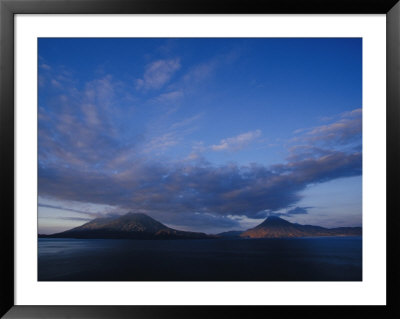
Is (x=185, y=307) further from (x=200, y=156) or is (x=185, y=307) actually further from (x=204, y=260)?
(x=200, y=156)

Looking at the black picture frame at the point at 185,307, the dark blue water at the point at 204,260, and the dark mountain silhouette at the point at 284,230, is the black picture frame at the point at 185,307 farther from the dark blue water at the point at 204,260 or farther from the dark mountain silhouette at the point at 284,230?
the dark mountain silhouette at the point at 284,230

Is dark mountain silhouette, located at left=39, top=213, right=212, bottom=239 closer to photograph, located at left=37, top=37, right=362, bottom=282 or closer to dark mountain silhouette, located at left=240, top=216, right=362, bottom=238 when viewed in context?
photograph, located at left=37, top=37, right=362, bottom=282

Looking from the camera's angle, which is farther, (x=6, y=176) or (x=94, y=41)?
(x=94, y=41)

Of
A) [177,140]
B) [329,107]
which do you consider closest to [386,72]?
[329,107]

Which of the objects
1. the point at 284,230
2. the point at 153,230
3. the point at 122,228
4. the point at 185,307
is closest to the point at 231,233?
the point at 284,230

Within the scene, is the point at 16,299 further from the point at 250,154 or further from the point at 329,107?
the point at 329,107

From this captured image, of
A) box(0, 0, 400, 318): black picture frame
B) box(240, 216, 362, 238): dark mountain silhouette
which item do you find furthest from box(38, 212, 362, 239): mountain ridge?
box(0, 0, 400, 318): black picture frame
